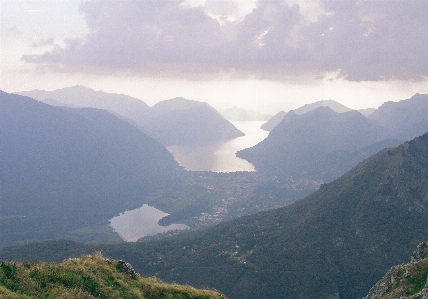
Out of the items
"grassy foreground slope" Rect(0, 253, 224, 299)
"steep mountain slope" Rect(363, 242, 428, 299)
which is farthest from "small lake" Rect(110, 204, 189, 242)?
"grassy foreground slope" Rect(0, 253, 224, 299)

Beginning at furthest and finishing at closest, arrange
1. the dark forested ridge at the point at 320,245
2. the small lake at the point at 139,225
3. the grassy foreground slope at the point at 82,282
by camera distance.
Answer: the small lake at the point at 139,225, the dark forested ridge at the point at 320,245, the grassy foreground slope at the point at 82,282

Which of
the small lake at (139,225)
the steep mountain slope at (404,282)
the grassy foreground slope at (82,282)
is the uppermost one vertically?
the grassy foreground slope at (82,282)

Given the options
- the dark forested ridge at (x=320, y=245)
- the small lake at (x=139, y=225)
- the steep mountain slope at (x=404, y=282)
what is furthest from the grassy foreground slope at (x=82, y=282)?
the small lake at (x=139, y=225)

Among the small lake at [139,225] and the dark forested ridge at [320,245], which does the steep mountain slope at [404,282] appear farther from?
the small lake at [139,225]

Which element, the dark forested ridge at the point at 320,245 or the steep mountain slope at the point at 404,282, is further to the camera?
the dark forested ridge at the point at 320,245

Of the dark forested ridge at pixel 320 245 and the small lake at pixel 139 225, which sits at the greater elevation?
the dark forested ridge at pixel 320 245

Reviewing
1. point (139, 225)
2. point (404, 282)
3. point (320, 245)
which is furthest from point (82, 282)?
point (139, 225)

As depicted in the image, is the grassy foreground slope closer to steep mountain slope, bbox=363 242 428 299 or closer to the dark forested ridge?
steep mountain slope, bbox=363 242 428 299

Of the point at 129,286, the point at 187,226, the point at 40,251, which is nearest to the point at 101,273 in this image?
the point at 129,286
